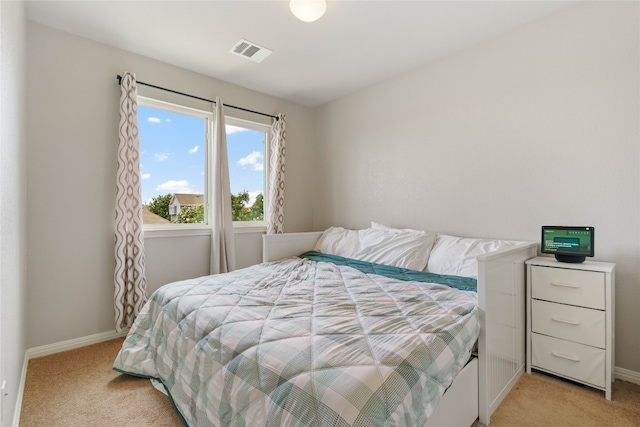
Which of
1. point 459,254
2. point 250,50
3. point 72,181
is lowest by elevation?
point 459,254

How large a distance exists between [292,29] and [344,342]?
2198mm

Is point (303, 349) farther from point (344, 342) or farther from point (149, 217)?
Answer: point (149, 217)

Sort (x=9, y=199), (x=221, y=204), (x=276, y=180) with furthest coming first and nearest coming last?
(x=276, y=180)
(x=221, y=204)
(x=9, y=199)

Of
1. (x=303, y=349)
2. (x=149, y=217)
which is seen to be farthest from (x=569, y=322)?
(x=149, y=217)

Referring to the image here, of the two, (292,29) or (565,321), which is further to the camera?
(292,29)

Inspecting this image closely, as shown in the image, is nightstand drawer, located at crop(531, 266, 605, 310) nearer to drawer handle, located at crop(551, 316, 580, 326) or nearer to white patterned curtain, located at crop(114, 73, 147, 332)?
drawer handle, located at crop(551, 316, 580, 326)

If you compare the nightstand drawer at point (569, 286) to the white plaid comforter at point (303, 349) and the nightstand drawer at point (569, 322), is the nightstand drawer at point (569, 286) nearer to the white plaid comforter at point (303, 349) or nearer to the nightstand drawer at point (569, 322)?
the nightstand drawer at point (569, 322)

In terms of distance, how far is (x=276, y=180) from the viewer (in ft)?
11.1

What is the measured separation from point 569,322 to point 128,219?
10.1ft

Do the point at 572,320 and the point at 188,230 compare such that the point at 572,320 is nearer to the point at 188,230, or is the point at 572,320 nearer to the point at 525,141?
the point at 525,141

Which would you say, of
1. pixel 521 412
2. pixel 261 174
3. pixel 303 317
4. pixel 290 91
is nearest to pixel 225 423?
pixel 303 317

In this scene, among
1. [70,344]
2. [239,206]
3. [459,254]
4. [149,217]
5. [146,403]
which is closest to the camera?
[146,403]

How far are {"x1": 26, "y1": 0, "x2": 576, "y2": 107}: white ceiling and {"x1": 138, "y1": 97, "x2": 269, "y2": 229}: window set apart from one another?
0.49 metres

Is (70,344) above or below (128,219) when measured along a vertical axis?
below
